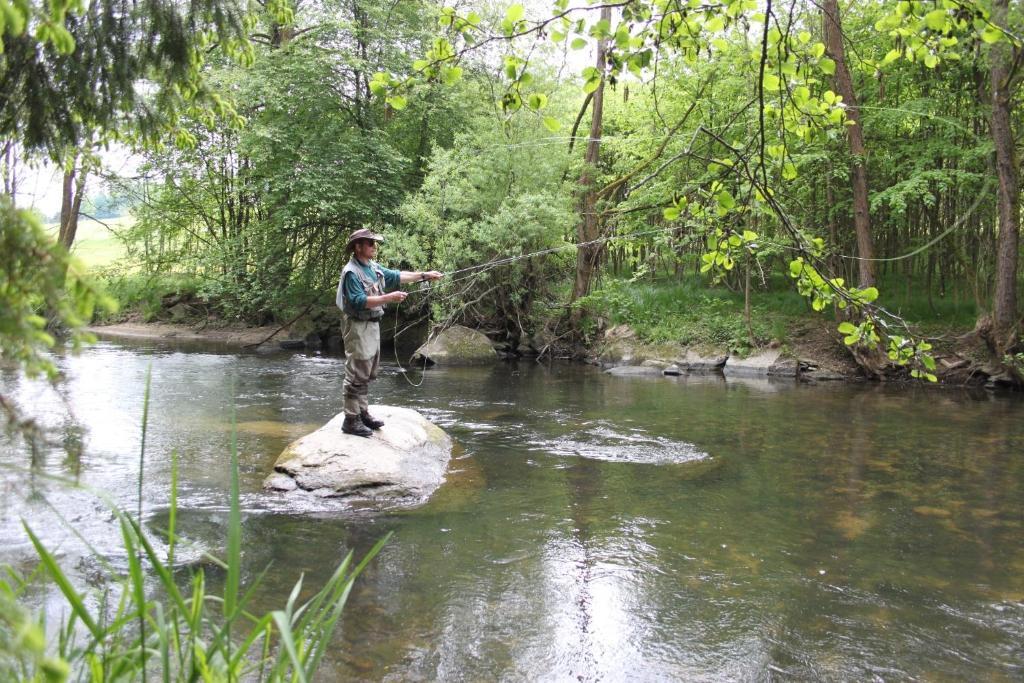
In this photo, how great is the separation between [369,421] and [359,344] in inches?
33.3

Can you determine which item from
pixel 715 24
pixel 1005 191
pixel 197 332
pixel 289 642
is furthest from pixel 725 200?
pixel 197 332

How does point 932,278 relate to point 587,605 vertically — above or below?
above

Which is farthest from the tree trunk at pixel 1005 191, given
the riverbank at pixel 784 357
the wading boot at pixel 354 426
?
the wading boot at pixel 354 426

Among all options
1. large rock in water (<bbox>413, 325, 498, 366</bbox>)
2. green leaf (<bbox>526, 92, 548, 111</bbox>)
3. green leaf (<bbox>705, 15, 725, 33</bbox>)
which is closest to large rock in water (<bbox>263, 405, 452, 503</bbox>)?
green leaf (<bbox>526, 92, 548, 111</bbox>)

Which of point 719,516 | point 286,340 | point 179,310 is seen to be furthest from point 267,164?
point 719,516

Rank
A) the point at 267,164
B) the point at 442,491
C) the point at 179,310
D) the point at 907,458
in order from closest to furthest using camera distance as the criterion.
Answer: the point at 442,491 → the point at 907,458 → the point at 267,164 → the point at 179,310

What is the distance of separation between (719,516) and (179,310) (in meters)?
22.8

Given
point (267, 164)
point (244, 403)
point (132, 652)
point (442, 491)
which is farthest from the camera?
point (267, 164)

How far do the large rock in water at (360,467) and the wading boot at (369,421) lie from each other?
0.20 ft

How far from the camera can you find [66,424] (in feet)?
30.3

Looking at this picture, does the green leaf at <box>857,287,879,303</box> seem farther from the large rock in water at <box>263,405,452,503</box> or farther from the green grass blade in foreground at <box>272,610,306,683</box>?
the large rock in water at <box>263,405,452,503</box>

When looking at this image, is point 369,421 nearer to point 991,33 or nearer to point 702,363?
point 991,33

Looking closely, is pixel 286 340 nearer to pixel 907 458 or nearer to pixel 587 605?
pixel 907 458

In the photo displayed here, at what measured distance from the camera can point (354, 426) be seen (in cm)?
705
